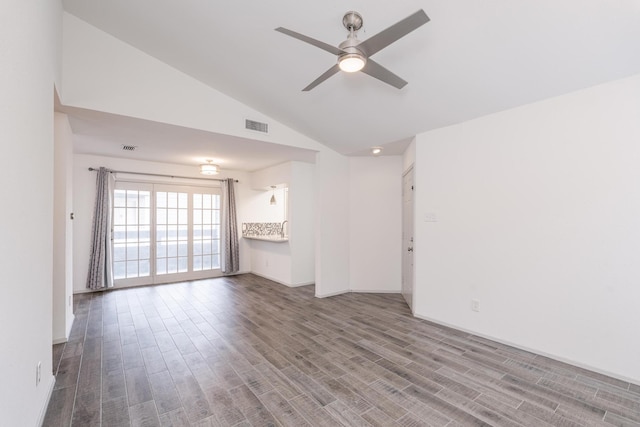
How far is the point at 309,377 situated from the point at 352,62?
8.41 ft

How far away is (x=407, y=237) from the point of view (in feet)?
15.6

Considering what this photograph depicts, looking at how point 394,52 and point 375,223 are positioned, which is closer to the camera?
point 394,52

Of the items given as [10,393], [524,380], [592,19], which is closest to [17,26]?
[10,393]

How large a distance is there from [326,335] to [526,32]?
346 cm

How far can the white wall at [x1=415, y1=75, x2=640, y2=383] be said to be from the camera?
8.25 feet

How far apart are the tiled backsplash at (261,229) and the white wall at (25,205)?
4.61m

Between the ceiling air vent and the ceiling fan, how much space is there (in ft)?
6.86

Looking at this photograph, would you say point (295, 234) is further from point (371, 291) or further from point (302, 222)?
point (371, 291)

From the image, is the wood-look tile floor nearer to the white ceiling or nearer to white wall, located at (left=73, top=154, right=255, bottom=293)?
white wall, located at (left=73, top=154, right=255, bottom=293)

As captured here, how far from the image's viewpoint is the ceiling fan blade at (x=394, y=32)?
1646 millimetres

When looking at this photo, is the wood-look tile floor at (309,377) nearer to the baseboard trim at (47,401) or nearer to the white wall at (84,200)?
the baseboard trim at (47,401)

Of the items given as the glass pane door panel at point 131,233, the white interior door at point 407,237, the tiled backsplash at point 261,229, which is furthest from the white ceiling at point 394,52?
the tiled backsplash at point 261,229

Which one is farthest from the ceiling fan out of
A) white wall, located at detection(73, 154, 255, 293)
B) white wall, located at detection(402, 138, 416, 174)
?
white wall, located at detection(73, 154, 255, 293)

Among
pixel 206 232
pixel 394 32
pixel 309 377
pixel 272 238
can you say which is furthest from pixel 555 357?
pixel 206 232
